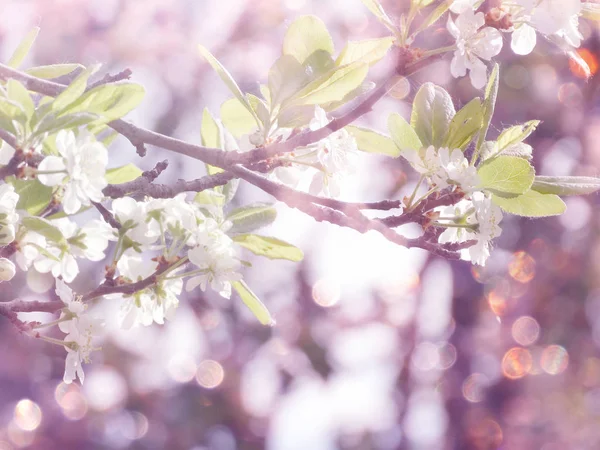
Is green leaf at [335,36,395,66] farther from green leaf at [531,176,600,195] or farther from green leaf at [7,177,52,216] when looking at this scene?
green leaf at [7,177,52,216]

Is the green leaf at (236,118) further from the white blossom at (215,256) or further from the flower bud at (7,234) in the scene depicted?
the flower bud at (7,234)

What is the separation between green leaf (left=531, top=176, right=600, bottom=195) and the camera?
0.64 m

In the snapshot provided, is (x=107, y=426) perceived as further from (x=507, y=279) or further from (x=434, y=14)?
(x=434, y=14)

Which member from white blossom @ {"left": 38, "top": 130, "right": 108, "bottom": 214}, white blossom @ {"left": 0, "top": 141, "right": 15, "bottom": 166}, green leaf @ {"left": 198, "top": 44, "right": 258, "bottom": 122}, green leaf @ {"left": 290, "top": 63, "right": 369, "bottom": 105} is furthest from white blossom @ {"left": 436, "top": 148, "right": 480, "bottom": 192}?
white blossom @ {"left": 0, "top": 141, "right": 15, "bottom": 166}

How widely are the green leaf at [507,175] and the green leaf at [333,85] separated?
0.16 m

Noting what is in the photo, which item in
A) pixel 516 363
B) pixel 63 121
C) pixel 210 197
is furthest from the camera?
pixel 516 363

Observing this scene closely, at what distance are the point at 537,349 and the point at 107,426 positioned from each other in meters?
2.35

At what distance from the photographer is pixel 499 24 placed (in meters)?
0.63

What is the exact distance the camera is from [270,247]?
Result: 2.37 ft

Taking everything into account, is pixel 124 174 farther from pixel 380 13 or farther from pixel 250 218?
pixel 380 13

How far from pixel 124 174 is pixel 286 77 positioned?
0.74ft

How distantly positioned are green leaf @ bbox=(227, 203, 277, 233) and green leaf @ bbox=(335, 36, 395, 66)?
0.64ft

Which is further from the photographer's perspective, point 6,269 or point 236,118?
point 236,118

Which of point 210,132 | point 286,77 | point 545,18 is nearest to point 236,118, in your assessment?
point 210,132
